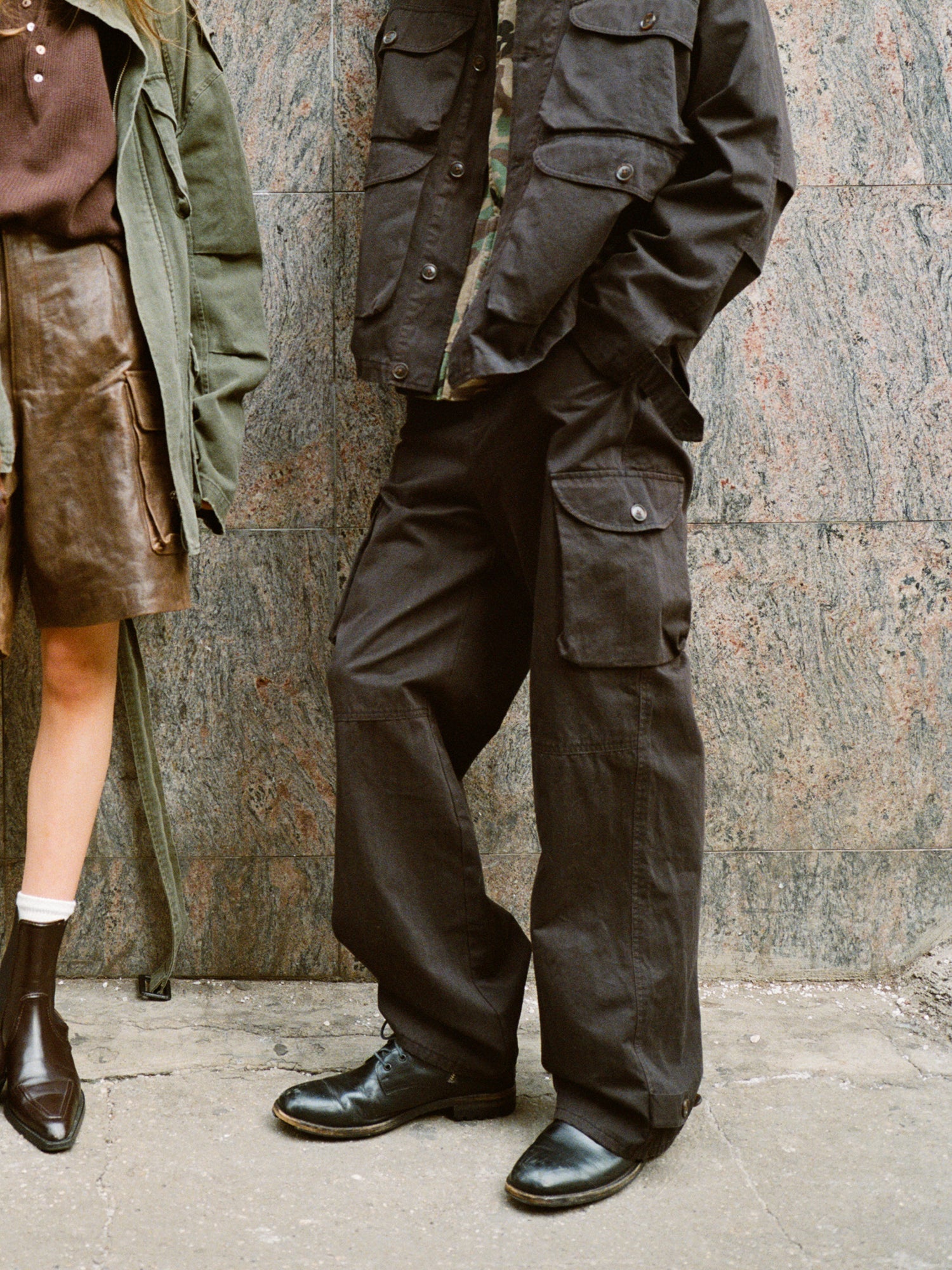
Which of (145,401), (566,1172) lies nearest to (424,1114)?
(566,1172)

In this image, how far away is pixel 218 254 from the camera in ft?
8.61

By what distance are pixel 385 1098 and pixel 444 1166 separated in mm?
172

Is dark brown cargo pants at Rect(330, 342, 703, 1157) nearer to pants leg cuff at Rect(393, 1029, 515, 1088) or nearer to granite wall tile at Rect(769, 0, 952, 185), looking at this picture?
pants leg cuff at Rect(393, 1029, 515, 1088)

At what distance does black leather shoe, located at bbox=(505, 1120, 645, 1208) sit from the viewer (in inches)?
85.4

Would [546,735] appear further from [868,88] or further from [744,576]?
[868,88]

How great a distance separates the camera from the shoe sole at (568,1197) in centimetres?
217

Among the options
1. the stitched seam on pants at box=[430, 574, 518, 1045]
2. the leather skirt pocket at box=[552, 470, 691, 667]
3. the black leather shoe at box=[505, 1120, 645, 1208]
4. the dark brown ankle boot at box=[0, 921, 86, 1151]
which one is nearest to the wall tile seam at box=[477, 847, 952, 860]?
the stitched seam on pants at box=[430, 574, 518, 1045]

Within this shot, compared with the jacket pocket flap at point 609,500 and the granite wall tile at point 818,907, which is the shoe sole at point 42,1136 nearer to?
the granite wall tile at point 818,907

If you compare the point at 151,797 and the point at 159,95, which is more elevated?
the point at 159,95

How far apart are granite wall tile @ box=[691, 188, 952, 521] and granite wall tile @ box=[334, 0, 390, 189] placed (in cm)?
94

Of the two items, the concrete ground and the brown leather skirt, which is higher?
the brown leather skirt

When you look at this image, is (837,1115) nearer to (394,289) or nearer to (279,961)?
(279,961)

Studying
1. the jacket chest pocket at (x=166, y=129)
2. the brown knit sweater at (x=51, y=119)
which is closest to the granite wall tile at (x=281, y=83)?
the jacket chest pocket at (x=166, y=129)

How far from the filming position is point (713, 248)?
7.00 feet
